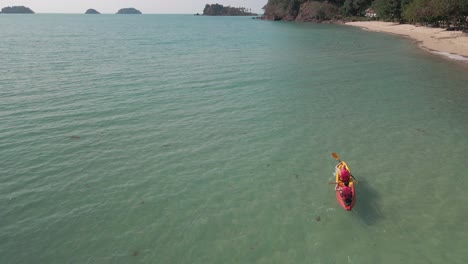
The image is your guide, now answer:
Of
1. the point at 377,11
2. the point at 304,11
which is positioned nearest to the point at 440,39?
the point at 377,11

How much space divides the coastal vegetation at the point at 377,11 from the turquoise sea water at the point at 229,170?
48.1 metres

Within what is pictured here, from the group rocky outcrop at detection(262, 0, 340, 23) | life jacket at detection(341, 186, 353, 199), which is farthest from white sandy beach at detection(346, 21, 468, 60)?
rocky outcrop at detection(262, 0, 340, 23)

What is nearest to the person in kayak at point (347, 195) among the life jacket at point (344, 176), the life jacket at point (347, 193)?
the life jacket at point (347, 193)

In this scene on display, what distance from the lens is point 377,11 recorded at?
4705 inches

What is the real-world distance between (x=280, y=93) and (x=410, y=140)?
13727mm

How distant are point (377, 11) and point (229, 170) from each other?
126 meters

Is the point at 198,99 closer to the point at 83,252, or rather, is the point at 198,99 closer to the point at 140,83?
the point at 140,83

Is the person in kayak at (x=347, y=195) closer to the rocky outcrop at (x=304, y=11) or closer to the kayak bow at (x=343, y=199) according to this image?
the kayak bow at (x=343, y=199)

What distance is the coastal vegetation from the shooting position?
234 ft

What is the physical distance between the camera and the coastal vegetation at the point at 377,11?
71.3 meters

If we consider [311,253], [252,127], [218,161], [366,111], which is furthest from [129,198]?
[366,111]

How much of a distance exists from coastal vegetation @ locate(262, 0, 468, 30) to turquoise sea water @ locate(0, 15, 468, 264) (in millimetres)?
48077

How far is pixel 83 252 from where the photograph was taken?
39.9ft

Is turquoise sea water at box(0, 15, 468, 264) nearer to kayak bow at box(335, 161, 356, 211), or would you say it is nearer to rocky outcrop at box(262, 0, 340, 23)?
kayak bow at box(335, 161, 356, 211)
